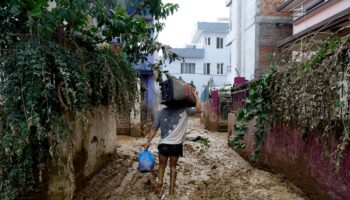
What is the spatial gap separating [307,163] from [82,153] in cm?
360

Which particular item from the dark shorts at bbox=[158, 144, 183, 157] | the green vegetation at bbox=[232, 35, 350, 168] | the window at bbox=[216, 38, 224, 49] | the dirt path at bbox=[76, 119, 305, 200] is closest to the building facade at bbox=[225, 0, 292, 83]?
the dirt path at bbox=[76, 119, 305, 200]

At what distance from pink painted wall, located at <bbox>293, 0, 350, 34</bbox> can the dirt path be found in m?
5.88

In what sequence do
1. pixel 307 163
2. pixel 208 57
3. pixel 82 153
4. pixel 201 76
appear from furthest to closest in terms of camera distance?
pixel 208 57 → pixel 201 76 → pixel 82 153 → pixel 307 163

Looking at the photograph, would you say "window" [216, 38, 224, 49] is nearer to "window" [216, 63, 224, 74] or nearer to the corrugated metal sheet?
the corrugated metal sheet

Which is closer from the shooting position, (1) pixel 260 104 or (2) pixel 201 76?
(1) pixel 260 104

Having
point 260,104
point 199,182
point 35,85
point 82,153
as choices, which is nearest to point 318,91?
point 260,104

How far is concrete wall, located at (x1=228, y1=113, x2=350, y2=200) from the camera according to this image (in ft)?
12.9

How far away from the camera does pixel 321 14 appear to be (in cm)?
1115


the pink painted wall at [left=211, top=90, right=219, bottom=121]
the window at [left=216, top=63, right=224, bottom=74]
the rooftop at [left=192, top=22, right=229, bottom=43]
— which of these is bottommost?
the pink painted wall at [left=211, top=90, right=219, bottom=121]

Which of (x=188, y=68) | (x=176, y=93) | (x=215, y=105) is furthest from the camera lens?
(x=188, y=68)

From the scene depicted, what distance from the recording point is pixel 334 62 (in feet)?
12.1

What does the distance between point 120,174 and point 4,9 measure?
368 cm

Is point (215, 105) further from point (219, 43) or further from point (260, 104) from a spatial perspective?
point (219, 43)

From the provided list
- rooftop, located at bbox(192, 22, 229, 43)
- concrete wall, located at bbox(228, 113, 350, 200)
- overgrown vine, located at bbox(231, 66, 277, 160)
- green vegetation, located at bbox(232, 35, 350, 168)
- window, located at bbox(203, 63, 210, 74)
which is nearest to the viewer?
green vegetation, located at bbox(232, 35, 350, 168)
